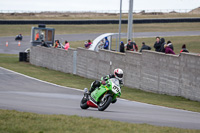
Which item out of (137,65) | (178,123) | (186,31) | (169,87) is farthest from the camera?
(186,31)

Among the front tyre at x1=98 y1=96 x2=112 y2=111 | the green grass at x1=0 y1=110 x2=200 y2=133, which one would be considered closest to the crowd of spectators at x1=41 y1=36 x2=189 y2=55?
the front tyre at x1=98 y1=96 x2=112 y2=111

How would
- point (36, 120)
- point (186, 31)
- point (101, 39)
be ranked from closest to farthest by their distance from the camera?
point (36, 120) → point (101, 39) → point (186, 31)

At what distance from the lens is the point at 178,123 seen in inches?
379

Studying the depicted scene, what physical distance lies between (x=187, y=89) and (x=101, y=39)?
34.7 feet

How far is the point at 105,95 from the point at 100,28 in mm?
51926

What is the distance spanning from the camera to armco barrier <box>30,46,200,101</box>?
17406 mm

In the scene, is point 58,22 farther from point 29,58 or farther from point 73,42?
point 29,58

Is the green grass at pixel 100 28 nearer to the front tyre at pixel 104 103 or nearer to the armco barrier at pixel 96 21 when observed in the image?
the armco barrier at pixel 96 21

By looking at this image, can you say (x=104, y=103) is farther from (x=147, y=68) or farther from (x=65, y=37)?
(x=65, y=37)

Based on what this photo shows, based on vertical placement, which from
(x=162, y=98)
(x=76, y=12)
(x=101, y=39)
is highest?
(x=76, y=12)

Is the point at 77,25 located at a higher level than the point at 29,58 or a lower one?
higher

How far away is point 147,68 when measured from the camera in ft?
67.4

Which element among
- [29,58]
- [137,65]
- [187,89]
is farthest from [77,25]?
[187,89]

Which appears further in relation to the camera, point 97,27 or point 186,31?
point 97,27
